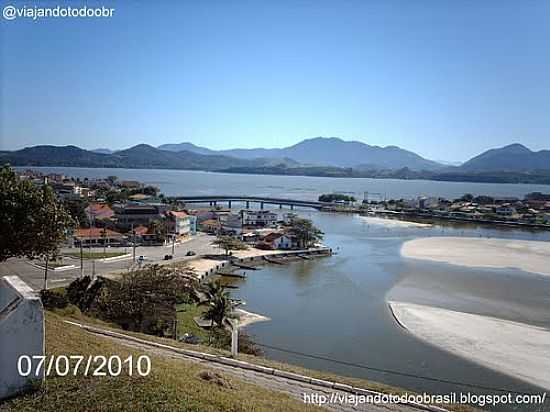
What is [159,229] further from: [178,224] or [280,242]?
[280,242]

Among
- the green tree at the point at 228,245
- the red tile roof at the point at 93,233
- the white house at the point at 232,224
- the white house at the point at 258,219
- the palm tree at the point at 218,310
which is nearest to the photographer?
the palm tree at the point at 218,310

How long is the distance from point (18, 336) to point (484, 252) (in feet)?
90.7

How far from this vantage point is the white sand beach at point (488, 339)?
11086 millimetres

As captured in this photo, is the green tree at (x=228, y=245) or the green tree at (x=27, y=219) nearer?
the green tree at (x=27, y=219)

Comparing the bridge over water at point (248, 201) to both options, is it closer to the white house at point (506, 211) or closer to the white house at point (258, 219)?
the white house at point (506, 211)

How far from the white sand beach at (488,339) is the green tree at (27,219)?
30.6 ft

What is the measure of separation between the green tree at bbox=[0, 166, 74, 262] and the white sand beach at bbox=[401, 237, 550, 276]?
20201 mm

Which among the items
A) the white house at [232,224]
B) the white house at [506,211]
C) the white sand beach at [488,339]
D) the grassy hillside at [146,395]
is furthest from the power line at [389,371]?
the white house at [506,211]

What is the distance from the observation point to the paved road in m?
17.4

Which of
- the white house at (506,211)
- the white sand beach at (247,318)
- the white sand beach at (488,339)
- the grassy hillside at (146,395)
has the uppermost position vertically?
the grassy hillside at (146,395)

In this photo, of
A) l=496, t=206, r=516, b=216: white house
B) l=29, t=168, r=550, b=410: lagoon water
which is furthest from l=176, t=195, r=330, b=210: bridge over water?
l=29, t=168, r=550, b=410: lagoon water

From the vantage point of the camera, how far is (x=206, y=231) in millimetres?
35969

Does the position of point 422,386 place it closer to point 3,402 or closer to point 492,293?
point 3,402

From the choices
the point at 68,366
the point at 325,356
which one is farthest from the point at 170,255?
the point at 68,366
